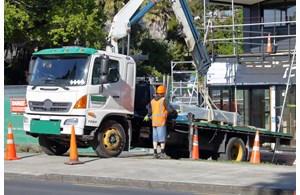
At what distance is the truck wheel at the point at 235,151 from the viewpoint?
18125 millimetres

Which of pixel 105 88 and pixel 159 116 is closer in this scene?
pixel 105 88

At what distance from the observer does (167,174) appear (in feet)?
42.4

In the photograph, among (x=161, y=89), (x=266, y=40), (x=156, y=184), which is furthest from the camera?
(x=266, y=40)

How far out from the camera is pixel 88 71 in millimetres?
15500

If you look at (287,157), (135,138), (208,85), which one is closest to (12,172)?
(135,138)

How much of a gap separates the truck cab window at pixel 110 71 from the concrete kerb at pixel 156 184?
3.20 meters

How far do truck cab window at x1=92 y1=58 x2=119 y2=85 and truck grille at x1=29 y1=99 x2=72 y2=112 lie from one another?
0.90 metres

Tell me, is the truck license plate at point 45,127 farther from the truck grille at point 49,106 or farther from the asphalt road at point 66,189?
the asphalt road at point 66,189

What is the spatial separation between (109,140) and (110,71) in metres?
1.80

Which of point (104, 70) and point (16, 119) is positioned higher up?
point (104, 70)

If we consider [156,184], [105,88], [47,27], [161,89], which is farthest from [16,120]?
[156,184]

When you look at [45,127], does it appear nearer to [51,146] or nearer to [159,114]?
[51,146]

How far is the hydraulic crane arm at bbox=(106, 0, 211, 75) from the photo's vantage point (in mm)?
18062

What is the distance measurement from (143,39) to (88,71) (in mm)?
27352
